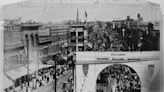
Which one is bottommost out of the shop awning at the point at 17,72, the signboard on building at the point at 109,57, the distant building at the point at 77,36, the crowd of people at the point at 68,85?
the crowd of people at the point at 68,85

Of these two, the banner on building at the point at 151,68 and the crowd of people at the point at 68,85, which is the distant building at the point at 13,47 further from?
the banner on building at the point at 151,68

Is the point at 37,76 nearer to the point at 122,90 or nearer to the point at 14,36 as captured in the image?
the point at 14,36

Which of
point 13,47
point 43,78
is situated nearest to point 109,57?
point 43,78

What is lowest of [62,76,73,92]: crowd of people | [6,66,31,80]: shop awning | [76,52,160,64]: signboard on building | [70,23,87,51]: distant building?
[62,76,73,92]: crowd of people

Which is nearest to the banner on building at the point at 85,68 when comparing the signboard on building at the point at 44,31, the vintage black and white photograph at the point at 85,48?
the vintage black and white photograph at the point at 85,48

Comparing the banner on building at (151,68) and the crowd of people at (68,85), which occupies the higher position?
the banner on building at (151,68)

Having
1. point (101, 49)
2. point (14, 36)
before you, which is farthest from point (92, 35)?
point (14, 36)

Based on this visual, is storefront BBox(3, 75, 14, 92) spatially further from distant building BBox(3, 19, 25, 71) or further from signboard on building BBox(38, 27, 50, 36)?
signboard on building BBox(38, 27, 50, 36)

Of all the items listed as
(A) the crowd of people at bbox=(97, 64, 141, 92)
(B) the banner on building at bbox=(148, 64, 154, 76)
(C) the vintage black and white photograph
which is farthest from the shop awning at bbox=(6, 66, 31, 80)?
(B) the banner on building at bbox=(148, 64, 154, 76)
